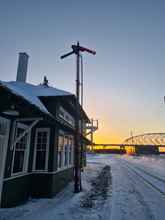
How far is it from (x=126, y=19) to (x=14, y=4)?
22.3 feet

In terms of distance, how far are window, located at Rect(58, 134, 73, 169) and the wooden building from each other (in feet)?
0.19

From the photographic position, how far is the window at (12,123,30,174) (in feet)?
22.1

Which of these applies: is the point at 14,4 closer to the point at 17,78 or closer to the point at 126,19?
the point at 17,78

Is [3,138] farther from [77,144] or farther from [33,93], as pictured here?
[77,144]

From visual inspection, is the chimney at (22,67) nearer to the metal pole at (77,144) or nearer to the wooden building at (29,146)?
the wooden building at (29,146)

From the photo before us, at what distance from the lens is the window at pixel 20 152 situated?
266 inches

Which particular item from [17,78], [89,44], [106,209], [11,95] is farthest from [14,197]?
[89,44]

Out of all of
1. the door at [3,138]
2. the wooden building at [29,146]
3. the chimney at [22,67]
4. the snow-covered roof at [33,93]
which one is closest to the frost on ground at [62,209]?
the wooden building at [29,146]

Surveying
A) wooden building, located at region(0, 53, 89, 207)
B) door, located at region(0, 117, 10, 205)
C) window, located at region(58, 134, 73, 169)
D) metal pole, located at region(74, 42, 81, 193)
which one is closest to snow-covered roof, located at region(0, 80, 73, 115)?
wooden building, located at region(0, 53, 89, 207)

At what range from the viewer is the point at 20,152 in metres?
7.24

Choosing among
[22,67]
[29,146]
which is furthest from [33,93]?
[22,67]

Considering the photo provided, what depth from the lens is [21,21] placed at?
9930 mm

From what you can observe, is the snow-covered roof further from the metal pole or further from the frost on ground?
the frost on ground

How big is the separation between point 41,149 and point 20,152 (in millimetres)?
1229
